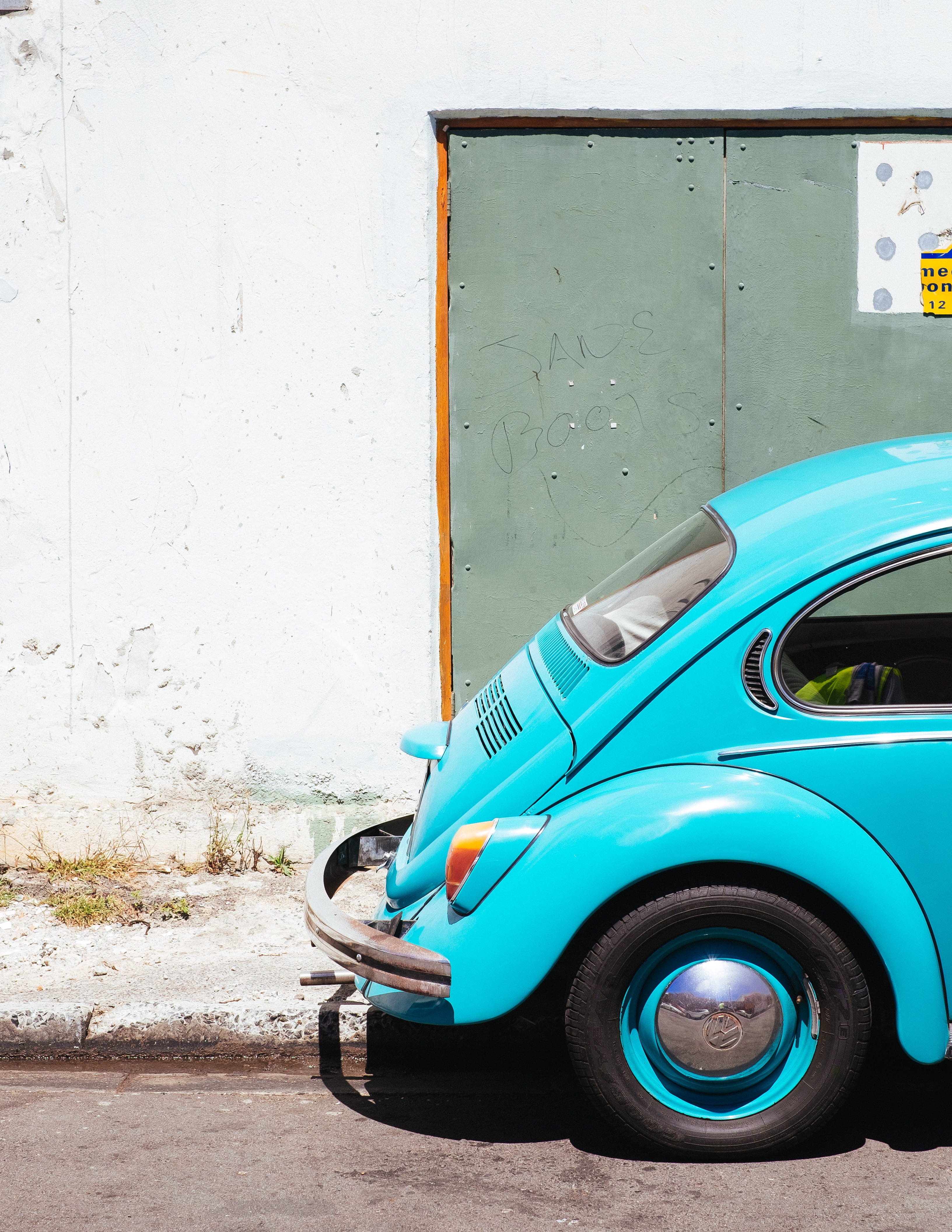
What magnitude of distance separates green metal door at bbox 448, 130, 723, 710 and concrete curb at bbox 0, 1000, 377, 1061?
2.11 m

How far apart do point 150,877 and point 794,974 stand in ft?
10.6

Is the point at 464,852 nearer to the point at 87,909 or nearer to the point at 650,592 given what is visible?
the point at 650,592

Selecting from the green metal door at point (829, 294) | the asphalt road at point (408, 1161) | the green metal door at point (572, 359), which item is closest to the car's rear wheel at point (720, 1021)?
the asphalt road at point (408, 1161)

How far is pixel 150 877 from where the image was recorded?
527 centimetres

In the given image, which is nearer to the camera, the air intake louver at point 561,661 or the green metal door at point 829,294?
the air intake louver at point 561,661

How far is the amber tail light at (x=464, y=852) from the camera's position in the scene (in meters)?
3.02

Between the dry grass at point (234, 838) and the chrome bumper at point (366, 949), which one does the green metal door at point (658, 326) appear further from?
the chrome bumper at point (366, 949)

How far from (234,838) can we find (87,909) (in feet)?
2.65

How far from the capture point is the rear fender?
9.38 ft

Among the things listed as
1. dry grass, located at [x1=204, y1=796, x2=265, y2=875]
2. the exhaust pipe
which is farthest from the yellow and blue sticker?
the exhaust pipe

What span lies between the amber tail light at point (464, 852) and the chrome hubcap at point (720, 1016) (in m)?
0.58

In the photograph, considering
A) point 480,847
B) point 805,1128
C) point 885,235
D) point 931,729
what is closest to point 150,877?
point 480,847

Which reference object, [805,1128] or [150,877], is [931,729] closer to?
[805,1128]

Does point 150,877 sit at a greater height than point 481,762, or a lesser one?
lesser
